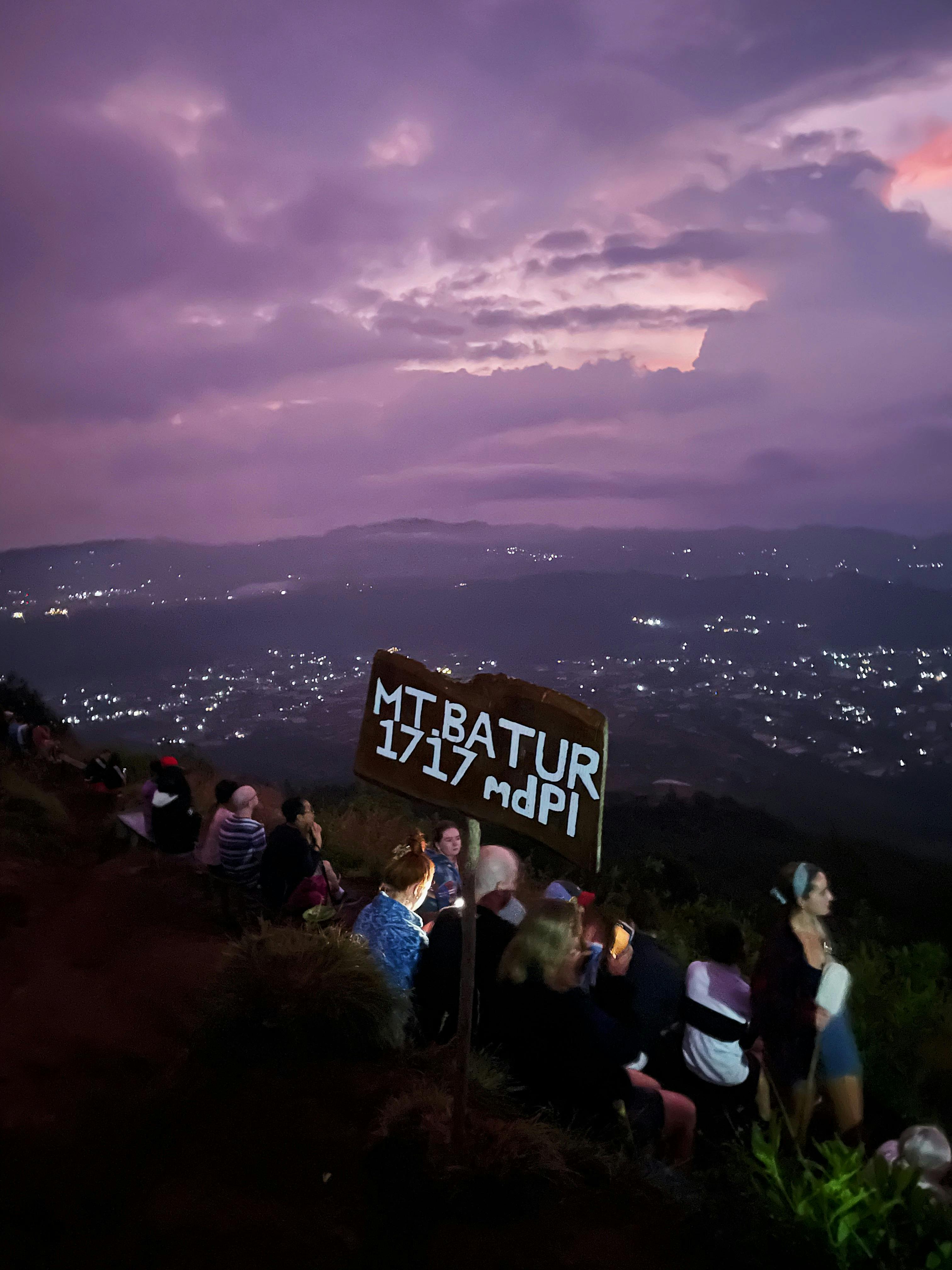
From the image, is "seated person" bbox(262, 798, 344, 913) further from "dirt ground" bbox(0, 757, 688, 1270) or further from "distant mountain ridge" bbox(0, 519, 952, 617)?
"distant mountain ridge" bbox(0, 519, 952, 617)

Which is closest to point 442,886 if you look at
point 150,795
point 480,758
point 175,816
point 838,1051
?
point 838,1051

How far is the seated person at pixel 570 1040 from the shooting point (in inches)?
132

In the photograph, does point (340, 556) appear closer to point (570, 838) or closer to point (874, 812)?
point (874, 812)

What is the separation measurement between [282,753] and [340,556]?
85.9m

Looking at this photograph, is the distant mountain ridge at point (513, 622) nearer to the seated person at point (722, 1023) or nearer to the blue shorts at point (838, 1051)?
the seated person at point (722, 1023)

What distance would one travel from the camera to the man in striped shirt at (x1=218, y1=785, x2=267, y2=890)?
6234mm

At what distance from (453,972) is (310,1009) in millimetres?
768

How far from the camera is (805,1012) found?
134 inches

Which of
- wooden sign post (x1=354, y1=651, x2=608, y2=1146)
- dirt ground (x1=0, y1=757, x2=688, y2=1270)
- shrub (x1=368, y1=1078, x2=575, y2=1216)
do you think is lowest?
dirt ground (x1=0, y1=757, x2=688, y2=1270)

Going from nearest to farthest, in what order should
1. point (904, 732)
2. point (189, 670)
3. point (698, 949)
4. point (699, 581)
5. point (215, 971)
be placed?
point (215, 971) < point (698, 949) < point (904, 732) < point (189, 670) < point (699, 581)

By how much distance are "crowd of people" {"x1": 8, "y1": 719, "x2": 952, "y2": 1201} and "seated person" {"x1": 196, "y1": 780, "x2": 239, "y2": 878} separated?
2.41 meters

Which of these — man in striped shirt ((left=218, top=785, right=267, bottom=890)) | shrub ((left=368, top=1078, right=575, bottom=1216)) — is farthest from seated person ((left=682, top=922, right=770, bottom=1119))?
man in striped shirt ((left=218, top=785, right=267, bottom=890))

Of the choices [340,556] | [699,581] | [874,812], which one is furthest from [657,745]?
[340,556]

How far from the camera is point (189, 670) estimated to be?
90750 mm
